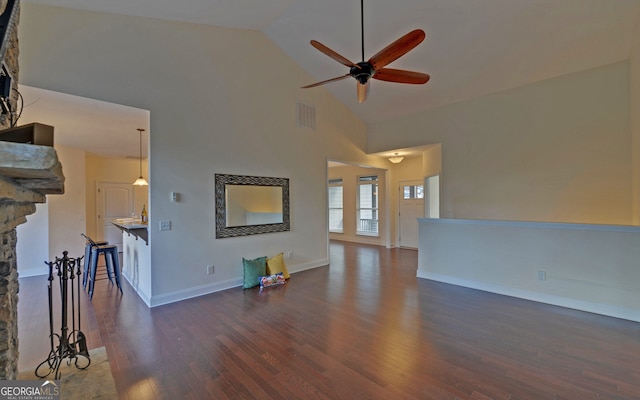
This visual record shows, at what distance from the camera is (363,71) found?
281 cm

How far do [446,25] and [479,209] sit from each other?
10.8ft

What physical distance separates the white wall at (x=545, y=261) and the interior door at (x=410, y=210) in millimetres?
3017

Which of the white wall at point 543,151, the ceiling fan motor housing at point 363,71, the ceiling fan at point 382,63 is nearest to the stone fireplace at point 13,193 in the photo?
the ceiling fan at point 382,63

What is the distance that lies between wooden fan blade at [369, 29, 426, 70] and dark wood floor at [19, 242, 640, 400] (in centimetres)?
273

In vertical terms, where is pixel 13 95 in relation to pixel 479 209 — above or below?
above

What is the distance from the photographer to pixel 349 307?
3709mm

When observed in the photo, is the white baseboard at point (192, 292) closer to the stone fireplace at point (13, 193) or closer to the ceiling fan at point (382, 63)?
the stone fireplace at point (13, 193)

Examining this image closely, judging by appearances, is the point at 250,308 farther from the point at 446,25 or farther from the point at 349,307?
the point at 446,25

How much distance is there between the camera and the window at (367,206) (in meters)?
8.77

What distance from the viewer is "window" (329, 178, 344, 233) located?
976 cm

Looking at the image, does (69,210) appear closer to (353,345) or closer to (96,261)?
(96,261)

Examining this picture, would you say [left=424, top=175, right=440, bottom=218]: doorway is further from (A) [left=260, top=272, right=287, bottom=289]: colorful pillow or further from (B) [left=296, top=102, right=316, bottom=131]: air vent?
(A) [left=260, top=272, right=287, bottom=289]: colorful pillow

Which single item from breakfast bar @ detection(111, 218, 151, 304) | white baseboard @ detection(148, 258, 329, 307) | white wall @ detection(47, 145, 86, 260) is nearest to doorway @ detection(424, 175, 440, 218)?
white baseboard @ detection(148, 258, 329, 307)

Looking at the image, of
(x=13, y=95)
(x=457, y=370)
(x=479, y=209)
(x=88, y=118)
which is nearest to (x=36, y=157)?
(x=13, y=95)
